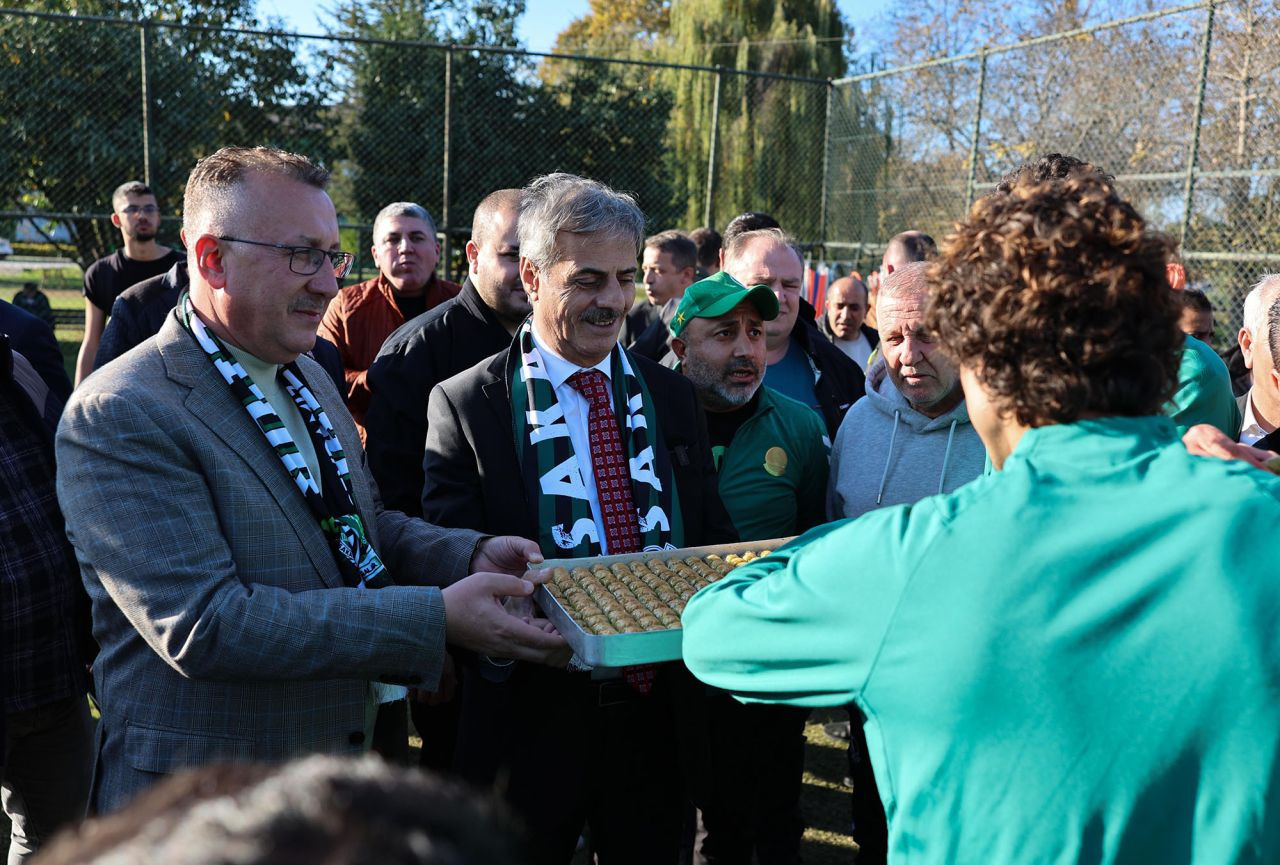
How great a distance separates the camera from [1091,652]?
128cm

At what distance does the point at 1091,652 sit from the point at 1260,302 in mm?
2903

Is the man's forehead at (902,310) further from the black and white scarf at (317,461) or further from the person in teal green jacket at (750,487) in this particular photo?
the black and white scarf at (317,461)

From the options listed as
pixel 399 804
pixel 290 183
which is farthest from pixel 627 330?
pixel 399 804

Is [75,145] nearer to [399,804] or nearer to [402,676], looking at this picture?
[402,676]

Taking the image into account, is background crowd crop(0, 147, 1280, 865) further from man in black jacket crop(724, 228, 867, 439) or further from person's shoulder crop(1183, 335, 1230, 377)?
man in black jacket crop(724, 228, 867, 439)

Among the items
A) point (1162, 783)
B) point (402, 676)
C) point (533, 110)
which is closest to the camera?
point (1162, 783)

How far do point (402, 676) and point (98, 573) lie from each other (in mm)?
611

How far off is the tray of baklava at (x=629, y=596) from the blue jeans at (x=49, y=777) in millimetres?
1466

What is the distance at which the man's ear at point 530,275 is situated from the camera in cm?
285

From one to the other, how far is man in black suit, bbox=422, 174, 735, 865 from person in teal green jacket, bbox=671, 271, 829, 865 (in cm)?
45

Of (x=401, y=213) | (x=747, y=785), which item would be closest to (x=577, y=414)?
(x=747, y=785)

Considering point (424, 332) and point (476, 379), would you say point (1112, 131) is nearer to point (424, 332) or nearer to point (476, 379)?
point (424, 332)

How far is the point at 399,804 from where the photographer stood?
0.62m

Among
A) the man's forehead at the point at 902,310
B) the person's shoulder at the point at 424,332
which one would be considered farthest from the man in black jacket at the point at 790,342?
the person's shoulder at the point at 424,332
